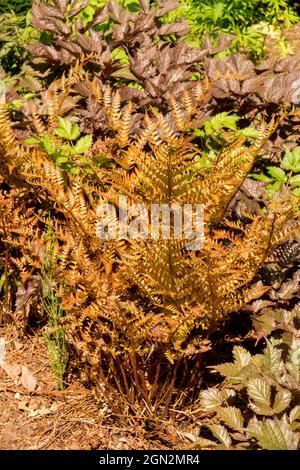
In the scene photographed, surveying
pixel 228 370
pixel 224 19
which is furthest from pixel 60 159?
pixel 224 19

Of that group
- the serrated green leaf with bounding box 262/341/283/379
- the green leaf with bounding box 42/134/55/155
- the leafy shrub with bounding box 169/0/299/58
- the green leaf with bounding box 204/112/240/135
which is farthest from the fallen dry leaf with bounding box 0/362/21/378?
the leafy shrub with bounding box 169/0/299/58

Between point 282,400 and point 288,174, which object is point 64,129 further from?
point 282,400

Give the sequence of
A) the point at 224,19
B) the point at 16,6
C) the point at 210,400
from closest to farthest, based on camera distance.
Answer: the point at 210,400
the point at 16,6
the point at 224,19

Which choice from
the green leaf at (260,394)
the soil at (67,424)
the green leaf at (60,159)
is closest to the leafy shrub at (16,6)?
the green leaf at (60,159)

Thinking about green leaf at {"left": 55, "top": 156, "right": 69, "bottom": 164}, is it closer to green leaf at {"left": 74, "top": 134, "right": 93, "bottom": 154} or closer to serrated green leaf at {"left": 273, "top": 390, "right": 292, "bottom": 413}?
green leaf at {"left": 74, "top": 134, "right": 93, "bottom": 154}

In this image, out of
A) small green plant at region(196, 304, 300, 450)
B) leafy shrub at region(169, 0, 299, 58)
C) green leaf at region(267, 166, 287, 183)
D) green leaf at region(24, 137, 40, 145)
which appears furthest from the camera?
leafy shrub at region(169, 0, 299, 58)
